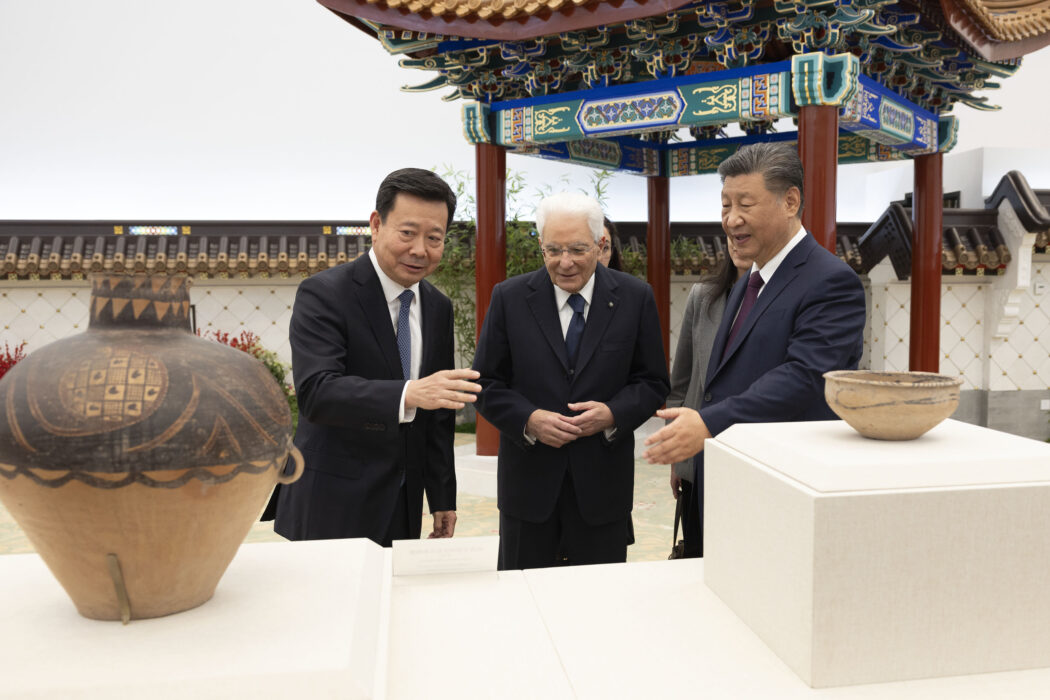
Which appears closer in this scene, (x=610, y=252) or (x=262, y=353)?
(x=610, y=252)

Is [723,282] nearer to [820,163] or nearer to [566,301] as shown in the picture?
[566,301]

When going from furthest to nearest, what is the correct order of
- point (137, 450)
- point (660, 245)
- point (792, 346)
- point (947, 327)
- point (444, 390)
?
point (660, 245), point (947, 327), point (792, 346), point (444, 390), point (137, 450)

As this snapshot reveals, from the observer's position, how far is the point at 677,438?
75.5 inches

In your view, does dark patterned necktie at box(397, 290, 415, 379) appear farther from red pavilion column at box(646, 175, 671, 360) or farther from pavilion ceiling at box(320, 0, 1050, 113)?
red pavilion column at box(646, 175, 671, 360)

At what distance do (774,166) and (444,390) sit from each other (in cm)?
112

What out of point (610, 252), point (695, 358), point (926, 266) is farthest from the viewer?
point (926, 266)

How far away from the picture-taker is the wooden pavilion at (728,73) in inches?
188

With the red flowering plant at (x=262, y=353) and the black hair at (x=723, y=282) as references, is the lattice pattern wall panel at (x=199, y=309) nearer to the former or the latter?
the red flowering plant at (x=262, y=353)

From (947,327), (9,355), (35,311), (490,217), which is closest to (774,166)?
(490,217)

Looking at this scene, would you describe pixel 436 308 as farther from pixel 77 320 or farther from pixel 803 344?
pixel 77 320

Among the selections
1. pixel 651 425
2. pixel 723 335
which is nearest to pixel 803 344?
pixel 723 335

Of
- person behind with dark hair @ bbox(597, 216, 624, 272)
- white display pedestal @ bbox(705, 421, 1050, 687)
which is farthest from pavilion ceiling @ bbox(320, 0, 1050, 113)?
white display pedestal @ bbox(705, 421, 1050, 687)

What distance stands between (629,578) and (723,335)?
961mm

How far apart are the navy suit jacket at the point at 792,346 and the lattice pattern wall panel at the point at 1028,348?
631 centimetres
